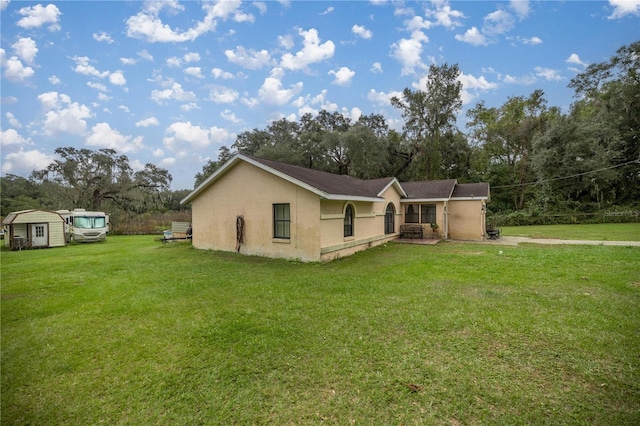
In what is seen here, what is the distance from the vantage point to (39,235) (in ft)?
51.7

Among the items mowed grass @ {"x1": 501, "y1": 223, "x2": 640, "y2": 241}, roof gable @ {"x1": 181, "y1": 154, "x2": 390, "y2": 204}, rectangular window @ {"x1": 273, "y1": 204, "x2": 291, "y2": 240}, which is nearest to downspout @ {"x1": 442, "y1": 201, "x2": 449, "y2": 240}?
roof gable @ {"x1": 181, "y1": 154, "x2": 390, "y2": 204}

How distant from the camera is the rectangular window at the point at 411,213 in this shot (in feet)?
57.1

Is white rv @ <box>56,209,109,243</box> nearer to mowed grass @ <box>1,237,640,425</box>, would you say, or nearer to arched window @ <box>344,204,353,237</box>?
mowed grass @ <box>1,237,640,425</box>

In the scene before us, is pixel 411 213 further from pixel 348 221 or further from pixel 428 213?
pixel 348 221

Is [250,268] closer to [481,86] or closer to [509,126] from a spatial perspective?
[481,86]

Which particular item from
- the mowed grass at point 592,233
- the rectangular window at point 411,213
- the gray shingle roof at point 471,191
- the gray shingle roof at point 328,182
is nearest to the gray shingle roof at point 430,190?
the gray shingle roof at point 471,191

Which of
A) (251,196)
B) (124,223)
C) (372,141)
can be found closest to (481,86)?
(372,141)

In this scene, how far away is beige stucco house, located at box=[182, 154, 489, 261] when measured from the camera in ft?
33.5

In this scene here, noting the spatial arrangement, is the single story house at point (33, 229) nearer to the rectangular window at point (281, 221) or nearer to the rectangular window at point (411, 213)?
the rectangular window at point (281, 221)

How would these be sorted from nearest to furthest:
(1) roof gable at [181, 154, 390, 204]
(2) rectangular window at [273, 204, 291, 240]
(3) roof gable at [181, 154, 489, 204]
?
(1) roof gable at [181, 154, 390, 204]
(3) roof gable at [181, 154, 489, 204]
(2) rectangular window at [273, 204, 291, 240]

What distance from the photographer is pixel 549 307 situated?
5.31 metres

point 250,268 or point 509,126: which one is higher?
point 509,126

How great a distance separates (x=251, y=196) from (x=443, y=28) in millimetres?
12816

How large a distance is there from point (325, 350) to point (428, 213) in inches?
583
